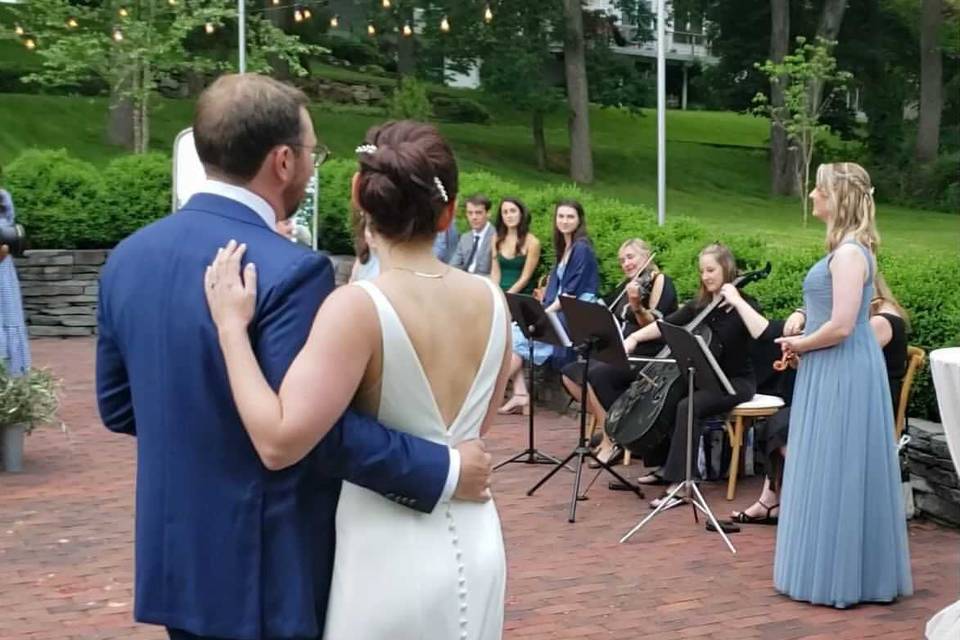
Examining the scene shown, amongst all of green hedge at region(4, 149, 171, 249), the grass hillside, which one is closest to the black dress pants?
green hedge at region(4, 149, 171, 249)

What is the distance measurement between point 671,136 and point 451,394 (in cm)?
→ 4293

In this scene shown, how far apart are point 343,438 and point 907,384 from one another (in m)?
5.03

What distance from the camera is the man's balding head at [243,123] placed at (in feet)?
7.27

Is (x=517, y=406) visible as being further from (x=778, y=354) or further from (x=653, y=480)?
(x=778, y=354)

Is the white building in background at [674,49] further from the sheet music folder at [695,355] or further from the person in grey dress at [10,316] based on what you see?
the sheet music folder at [695,355]

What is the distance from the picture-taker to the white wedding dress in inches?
92.2

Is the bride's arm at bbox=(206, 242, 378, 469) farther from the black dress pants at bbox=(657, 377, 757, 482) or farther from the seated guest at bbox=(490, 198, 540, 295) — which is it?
the seated guest at bbox=(490, 198, 540, 295)

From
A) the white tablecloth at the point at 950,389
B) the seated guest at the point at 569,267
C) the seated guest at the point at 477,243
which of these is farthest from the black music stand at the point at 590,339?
the seated guest at the point at 477,243

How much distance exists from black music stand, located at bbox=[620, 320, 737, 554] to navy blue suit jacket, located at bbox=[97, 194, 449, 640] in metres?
4.48

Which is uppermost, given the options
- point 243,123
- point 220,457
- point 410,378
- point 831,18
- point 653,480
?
point 831,18

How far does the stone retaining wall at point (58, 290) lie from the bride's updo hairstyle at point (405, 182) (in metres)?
12.6

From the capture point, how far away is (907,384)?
21.9 feet

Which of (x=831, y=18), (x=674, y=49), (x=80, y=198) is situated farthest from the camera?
(x=674, y=49)

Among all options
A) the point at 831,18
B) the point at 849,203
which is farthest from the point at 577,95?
the point at 849,203
